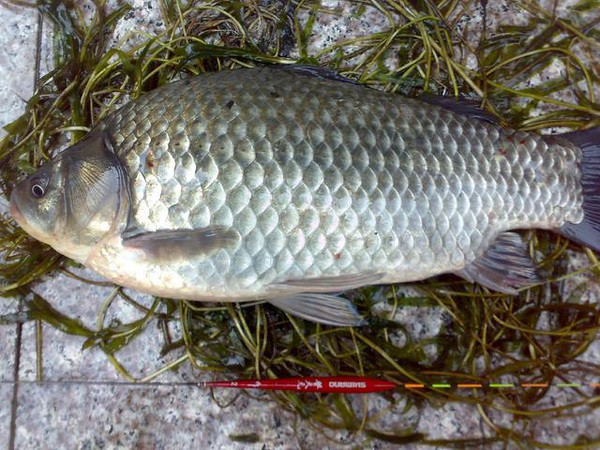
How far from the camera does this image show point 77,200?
5.21 feet

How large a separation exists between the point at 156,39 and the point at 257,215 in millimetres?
936

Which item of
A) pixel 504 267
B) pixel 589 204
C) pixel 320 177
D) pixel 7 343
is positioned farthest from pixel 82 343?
pixel 589 204

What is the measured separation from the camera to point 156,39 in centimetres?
196

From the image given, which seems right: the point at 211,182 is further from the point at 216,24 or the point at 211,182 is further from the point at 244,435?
the point at 244,435

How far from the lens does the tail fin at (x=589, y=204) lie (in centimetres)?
181

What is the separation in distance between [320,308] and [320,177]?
463mm

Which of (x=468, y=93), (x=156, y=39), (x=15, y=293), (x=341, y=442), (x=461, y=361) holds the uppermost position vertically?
(x=156, y=39)

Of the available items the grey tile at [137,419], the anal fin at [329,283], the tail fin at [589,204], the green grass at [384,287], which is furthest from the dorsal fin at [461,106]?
the grey tile at [137,419]

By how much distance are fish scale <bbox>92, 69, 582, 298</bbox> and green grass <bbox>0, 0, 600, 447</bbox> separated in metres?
0.30

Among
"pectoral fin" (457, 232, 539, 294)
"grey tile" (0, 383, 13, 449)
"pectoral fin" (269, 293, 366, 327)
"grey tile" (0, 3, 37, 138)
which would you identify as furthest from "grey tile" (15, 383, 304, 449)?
"grey tile" (0, 3, 37, 138)

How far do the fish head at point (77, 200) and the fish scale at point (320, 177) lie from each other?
60 mm

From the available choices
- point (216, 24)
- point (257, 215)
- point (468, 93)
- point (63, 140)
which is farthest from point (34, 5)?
point (468, 93)

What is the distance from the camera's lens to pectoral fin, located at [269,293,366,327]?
1.70 m

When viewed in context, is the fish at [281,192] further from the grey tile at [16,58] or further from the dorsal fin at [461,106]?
the grey tile at [16,58]
